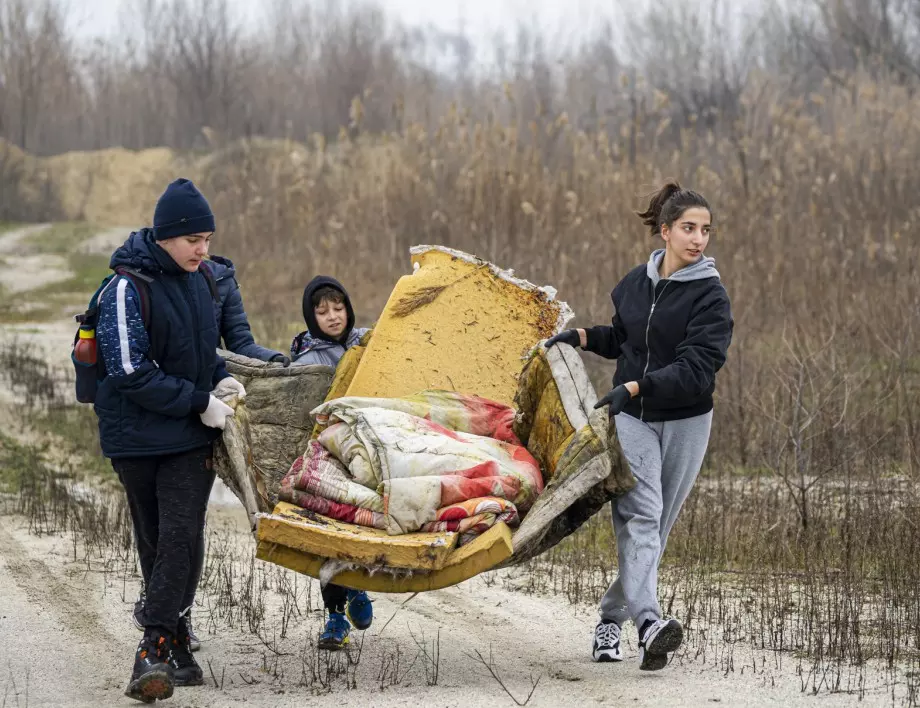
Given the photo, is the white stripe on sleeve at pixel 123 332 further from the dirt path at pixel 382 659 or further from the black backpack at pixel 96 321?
the dirt path at pixel 382 659

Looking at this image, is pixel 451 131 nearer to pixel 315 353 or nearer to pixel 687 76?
pixel 687 76

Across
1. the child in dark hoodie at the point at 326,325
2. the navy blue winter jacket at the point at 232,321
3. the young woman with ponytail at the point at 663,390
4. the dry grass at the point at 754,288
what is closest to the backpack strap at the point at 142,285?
the navy blue winter jacket at the point at 232,321

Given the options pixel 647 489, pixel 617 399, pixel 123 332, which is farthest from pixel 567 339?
pixel 123 332

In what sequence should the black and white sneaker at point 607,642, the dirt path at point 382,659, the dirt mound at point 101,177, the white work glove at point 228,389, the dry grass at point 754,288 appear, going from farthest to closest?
the dirt mound at point 101,177
the dry grass at point 754,288
the black and white sneaker at point 607,642
the white work glove at point 228,389
the dirt path at point 382,659

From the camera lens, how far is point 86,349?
4.77 meters

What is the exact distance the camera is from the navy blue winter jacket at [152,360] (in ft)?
15.4

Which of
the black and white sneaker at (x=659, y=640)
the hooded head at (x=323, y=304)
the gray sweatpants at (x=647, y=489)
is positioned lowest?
the black and white sneaker at (x=659, y=640)

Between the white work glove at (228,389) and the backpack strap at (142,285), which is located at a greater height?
the backpack strap at (142,285)

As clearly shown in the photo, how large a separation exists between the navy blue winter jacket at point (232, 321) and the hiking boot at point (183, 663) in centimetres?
131

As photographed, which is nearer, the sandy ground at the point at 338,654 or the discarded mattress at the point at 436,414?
the discarded mattress at the point at 436,414

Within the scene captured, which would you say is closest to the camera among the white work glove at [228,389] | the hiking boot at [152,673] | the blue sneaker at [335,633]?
the hiking boot at [152,673]

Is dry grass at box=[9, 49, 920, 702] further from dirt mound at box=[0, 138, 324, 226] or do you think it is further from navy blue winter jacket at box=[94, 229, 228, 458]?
dirt mound at box=[0, 138, 324, 226]

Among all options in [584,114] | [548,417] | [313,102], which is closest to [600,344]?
[548,417]

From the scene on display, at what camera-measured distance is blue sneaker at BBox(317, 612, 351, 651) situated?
552 centimetres
